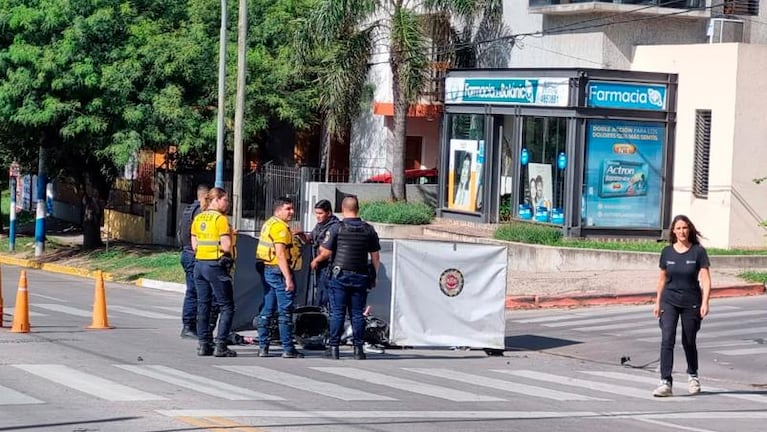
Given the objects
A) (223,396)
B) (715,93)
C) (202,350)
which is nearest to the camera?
(223,396)

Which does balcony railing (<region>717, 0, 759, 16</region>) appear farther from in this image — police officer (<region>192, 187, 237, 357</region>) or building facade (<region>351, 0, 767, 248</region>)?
police officer (<region>192, 187, 237, 357</region>)

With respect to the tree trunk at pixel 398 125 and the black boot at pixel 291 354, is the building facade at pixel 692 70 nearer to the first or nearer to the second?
the tree trunk at pixel 398 125

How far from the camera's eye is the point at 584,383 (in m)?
14.1

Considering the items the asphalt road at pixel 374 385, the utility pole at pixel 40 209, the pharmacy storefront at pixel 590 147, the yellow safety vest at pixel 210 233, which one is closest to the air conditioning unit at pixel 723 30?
the pharmacy storefront at pixel 590 147

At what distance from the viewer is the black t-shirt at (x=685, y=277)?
12945 mm

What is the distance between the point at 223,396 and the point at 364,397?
133cm

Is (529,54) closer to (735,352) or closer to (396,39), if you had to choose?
(396,39)

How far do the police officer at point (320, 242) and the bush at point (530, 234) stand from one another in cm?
1272

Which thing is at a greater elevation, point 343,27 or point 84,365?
point 343,27

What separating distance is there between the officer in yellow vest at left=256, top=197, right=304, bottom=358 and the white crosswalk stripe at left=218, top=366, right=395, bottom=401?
3.21 ft

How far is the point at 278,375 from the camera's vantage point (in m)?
13.2

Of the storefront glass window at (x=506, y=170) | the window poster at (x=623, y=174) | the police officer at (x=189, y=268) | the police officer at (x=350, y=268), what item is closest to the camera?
the police officer at (x=350, y=268)

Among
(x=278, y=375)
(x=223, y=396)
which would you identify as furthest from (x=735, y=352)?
(x=223, y=396)

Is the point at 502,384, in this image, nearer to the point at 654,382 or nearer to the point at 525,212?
the point at 654,382
